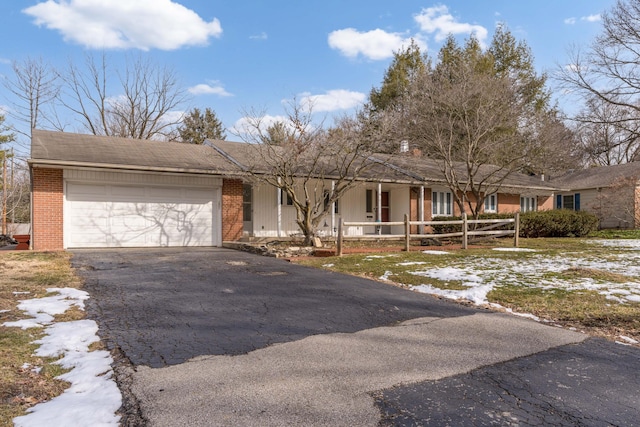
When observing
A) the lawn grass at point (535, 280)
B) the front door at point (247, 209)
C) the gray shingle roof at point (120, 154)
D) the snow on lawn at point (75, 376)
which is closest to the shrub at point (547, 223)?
the lawn grass at point (535, 280)

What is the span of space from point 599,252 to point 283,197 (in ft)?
36.6

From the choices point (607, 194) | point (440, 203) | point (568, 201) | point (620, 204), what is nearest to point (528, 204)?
point (607, 194)

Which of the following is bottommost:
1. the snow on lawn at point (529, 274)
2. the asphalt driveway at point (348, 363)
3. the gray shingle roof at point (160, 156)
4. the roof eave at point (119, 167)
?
the asphalt driveway at point (348, 363)

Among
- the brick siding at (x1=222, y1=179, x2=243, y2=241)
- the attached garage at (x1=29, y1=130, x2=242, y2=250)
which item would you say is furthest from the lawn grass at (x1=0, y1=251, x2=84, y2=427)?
A: the brick siding at (x1=222, y1=179, x2=243, y2=241)

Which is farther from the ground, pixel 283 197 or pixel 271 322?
pixel 283 197

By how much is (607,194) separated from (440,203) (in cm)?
1100

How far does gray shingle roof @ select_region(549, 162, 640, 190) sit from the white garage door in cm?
2363

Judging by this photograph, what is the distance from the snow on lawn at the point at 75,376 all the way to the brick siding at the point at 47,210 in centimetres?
861

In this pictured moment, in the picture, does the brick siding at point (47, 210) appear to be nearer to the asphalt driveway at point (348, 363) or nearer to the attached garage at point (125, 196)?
the attached garage at point (125, 196)

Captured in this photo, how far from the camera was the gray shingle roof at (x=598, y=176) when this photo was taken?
27.1 meters

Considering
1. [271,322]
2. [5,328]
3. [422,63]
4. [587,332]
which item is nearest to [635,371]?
[587,332]

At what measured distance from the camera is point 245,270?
369 inches

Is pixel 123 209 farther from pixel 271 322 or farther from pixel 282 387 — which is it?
pixel 282 387

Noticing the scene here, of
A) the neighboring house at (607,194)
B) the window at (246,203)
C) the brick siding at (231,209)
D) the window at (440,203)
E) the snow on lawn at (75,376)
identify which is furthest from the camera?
the neighboring house at (607,194)
